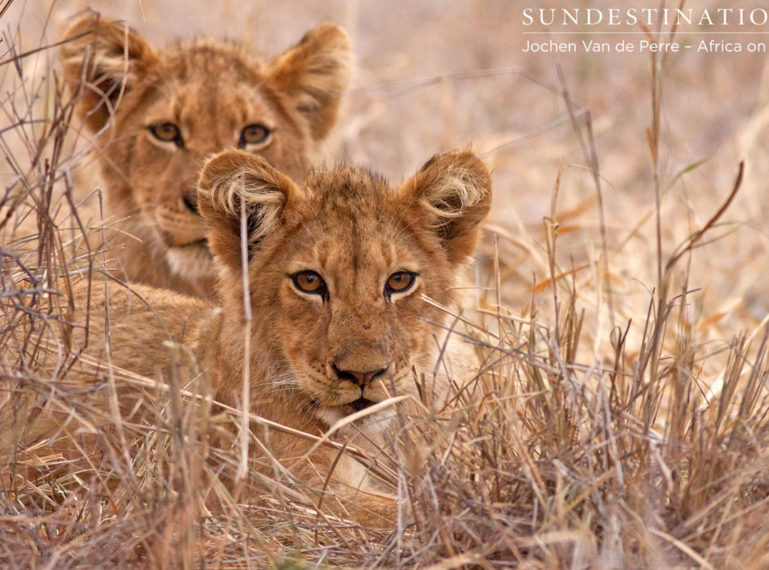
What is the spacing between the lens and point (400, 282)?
3.57 meters

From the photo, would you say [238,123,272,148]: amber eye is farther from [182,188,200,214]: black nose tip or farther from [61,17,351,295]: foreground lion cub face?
[182,188,200,214]: black nose tip

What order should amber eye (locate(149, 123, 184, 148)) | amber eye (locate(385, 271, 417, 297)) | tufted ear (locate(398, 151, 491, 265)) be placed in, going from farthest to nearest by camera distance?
amber eye (locate(149, 123, 184, 148))
tufted ear (locate(398, 151, 491, 265))
amber eye (locate(385, 271, 417, 297))

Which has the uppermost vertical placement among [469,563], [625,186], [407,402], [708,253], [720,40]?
[720,40]

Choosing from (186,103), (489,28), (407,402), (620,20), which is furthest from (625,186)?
(407,402)

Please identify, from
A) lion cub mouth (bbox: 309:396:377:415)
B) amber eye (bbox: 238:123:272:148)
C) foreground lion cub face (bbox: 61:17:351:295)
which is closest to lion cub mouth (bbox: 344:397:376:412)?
lion cub mouth (bbox: 309:396:377:415)

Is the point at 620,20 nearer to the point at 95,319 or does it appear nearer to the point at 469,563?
the point at 95,319

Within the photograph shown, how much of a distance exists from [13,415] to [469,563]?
4.58ft

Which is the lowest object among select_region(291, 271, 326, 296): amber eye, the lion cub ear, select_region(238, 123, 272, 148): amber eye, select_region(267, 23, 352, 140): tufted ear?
select_region(291, 271, 326, 296): amber eye

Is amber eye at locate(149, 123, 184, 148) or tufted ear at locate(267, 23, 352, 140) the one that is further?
tufted ear at locate(267, 23, 352, 140)

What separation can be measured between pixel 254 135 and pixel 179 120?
0.39m

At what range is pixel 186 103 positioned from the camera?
198 inches

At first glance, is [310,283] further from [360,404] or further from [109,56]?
[109,56]

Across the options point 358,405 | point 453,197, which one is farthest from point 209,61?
point 358,405

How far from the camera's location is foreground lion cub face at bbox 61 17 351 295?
16.3 feet
